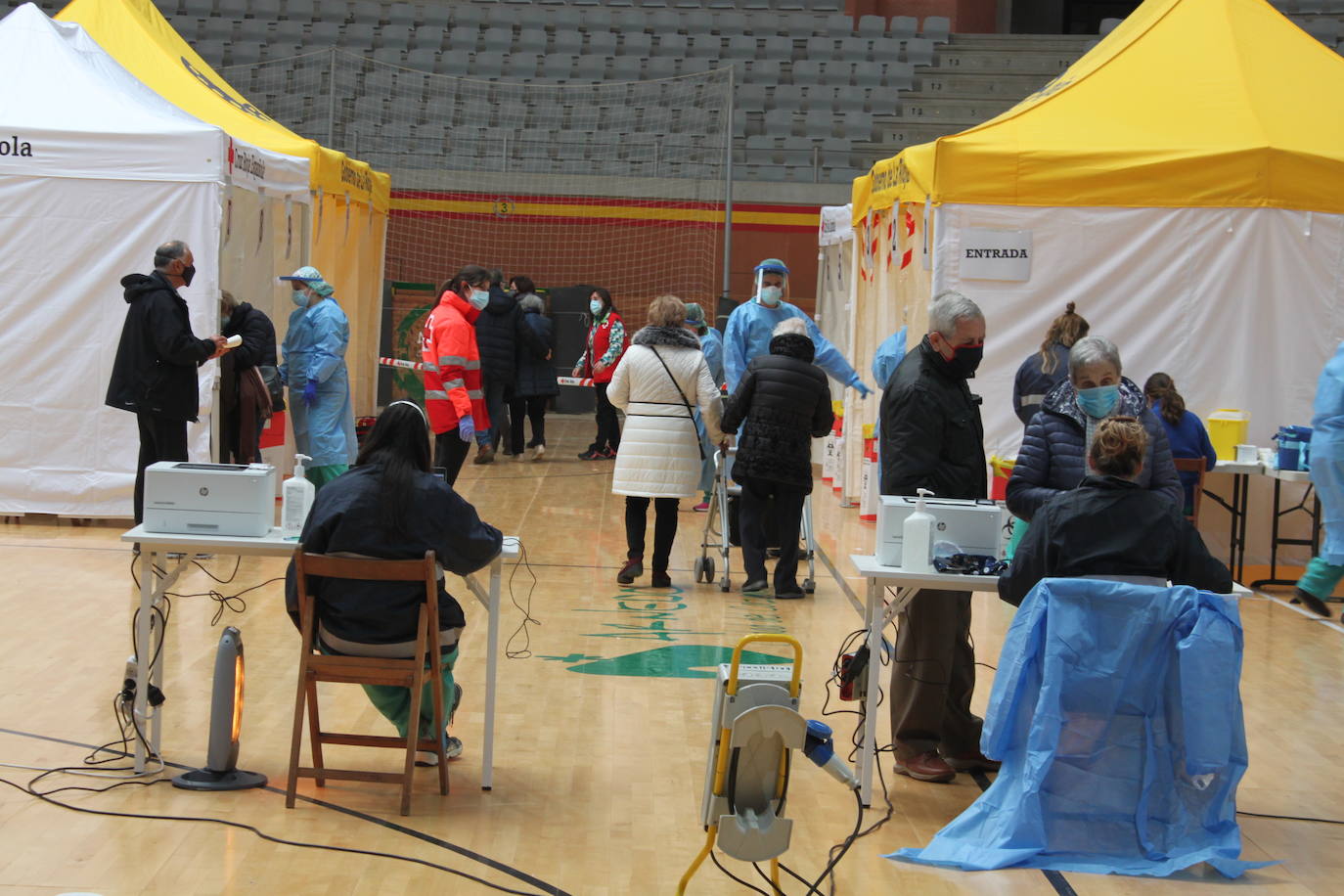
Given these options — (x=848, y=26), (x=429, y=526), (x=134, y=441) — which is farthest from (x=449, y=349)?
(x=848, y=26)

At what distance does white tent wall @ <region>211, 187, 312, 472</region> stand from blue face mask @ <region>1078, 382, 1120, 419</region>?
20.3 ft

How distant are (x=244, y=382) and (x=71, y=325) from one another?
3.35ft

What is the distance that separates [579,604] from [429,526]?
3.06m

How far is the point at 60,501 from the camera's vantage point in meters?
8.27

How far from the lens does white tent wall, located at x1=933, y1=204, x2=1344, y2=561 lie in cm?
793

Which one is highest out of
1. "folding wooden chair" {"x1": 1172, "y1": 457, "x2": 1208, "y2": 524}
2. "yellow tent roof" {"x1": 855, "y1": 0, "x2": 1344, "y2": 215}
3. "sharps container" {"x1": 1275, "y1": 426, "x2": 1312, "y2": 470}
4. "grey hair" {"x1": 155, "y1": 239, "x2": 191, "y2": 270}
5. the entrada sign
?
"yellow tent roof" {"x1": 855, "y1": 0, "x2": 1344, "y2": 215}

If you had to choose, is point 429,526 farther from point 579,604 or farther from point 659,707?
point 579,604

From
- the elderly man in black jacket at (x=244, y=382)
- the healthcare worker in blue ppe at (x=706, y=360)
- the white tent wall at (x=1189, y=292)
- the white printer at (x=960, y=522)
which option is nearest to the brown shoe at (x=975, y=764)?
the white printer at (x=960, y=522)

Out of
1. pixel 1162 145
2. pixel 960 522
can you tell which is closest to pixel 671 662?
pixel 960 522

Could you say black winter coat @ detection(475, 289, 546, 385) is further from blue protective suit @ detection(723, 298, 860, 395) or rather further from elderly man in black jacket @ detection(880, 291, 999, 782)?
elderly man in black jacket @ detection(880, 291, 999, 782)

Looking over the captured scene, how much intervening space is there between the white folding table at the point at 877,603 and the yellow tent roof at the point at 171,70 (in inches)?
253

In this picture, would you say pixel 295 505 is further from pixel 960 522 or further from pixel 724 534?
pixel 724 534

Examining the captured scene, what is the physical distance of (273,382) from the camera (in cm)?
864

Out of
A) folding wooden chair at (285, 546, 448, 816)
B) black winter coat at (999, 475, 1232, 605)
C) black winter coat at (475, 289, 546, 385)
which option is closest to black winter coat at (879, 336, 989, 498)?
black winter coat at (999, 475, 1232, 605)
